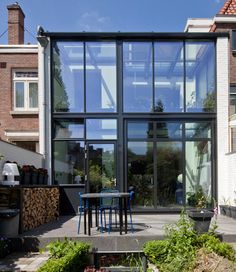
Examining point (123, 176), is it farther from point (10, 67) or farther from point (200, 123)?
point (10, 67)

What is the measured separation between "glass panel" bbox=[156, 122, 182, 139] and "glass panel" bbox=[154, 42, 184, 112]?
1.72ft

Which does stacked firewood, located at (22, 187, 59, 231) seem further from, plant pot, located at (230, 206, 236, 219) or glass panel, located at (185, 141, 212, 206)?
plant pot, located at (230, 206, 236, 219)

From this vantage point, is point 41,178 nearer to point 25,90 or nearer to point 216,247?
point 25,90

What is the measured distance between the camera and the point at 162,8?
1178 cm

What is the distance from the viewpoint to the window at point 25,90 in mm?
Answer: 12281

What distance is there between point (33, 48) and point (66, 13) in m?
2.08

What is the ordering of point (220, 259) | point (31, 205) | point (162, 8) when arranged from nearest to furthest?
point (220, 259), point (31, 205), point (162, 8)

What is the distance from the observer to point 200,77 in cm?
1077

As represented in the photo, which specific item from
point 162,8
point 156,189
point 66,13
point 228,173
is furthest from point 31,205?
point 162,8

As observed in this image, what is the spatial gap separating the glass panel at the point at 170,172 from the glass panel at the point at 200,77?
1.42m

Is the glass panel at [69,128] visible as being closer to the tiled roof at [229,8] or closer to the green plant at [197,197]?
the green plant at [197,197]

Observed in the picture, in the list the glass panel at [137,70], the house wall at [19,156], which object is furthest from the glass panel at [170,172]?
the house wall at [19,156]

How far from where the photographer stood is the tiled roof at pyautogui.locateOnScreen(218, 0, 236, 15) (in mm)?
12995

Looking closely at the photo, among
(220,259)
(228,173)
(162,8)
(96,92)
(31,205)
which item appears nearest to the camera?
(220,259)
